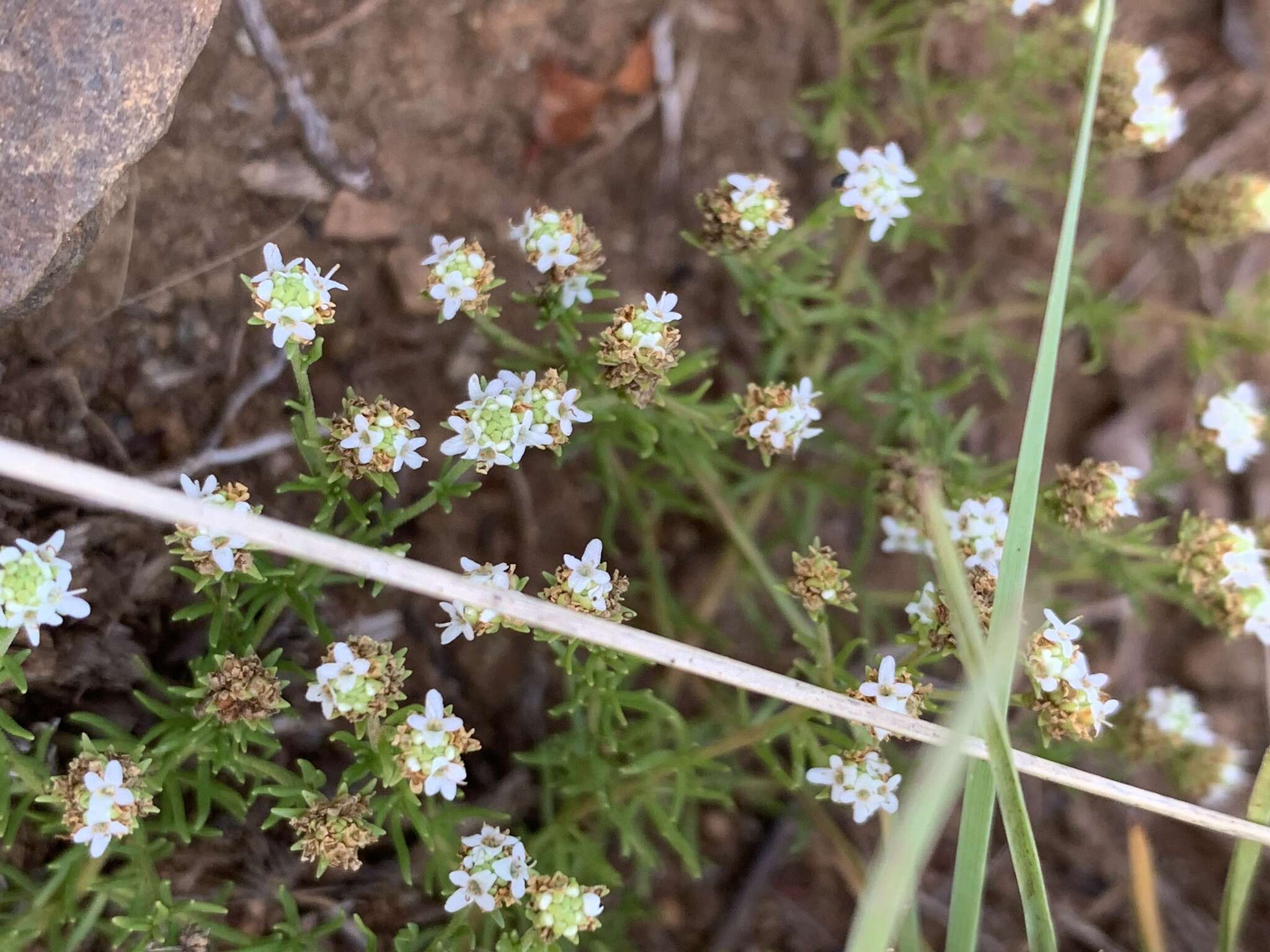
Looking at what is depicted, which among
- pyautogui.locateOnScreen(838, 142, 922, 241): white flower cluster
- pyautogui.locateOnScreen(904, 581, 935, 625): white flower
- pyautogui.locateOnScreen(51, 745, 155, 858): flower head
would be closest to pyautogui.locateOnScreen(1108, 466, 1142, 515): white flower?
pyautogui.locateOnScreen(904, 581, 935, 625): white flower

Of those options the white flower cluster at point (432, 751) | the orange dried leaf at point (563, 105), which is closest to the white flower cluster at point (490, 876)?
the white flower cluster at point (432, 751)

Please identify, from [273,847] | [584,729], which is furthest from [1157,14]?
[273,847]

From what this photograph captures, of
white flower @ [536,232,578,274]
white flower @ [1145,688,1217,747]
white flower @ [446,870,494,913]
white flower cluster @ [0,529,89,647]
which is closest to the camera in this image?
white flower cluster @ [0,529,89,647]

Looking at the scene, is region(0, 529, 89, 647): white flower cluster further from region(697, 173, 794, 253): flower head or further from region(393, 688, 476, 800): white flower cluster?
region(697, 173, 794, 253): flower head

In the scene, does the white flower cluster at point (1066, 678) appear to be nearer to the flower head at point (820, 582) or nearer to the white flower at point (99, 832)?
the flower head at point (820, 582)

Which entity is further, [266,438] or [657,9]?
[657,9]

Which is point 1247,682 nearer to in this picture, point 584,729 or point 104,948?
point 584,729
